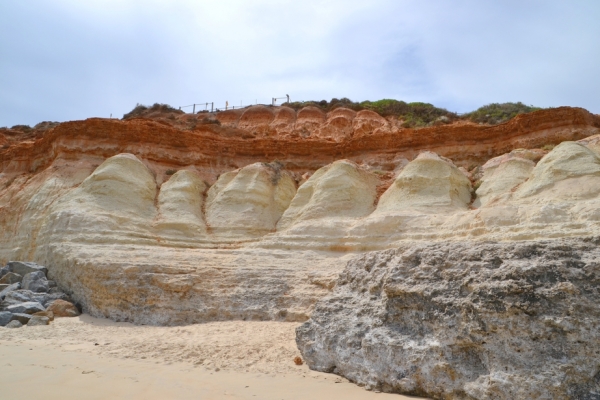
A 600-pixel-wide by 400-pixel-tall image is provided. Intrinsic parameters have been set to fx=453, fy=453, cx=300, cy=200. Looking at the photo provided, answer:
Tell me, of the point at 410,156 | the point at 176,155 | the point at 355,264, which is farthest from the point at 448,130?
the point at 355,264

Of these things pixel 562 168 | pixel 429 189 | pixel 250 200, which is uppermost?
pixel 562 168

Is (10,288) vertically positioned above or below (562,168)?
below

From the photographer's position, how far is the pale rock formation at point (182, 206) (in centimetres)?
1417

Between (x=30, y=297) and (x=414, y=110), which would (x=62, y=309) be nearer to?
(x=30, y=297)

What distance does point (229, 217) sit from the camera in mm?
15125

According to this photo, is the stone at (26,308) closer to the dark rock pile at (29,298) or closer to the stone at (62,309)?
the dark rock pile at (29,298)

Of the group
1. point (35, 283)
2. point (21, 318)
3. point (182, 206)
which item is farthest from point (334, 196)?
point (21, 318)

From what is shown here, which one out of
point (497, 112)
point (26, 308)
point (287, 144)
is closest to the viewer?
point (26, 308)

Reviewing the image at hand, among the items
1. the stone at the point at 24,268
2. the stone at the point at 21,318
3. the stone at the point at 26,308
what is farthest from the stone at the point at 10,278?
the stone at the point at 21,318

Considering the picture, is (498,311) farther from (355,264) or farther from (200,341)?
(200,341)

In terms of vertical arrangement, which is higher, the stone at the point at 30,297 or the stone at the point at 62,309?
the stone at the point at 30,297

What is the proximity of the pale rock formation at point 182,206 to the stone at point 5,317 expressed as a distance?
183 inches

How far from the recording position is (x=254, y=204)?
15625 mm

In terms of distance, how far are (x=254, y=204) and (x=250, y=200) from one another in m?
0.21
